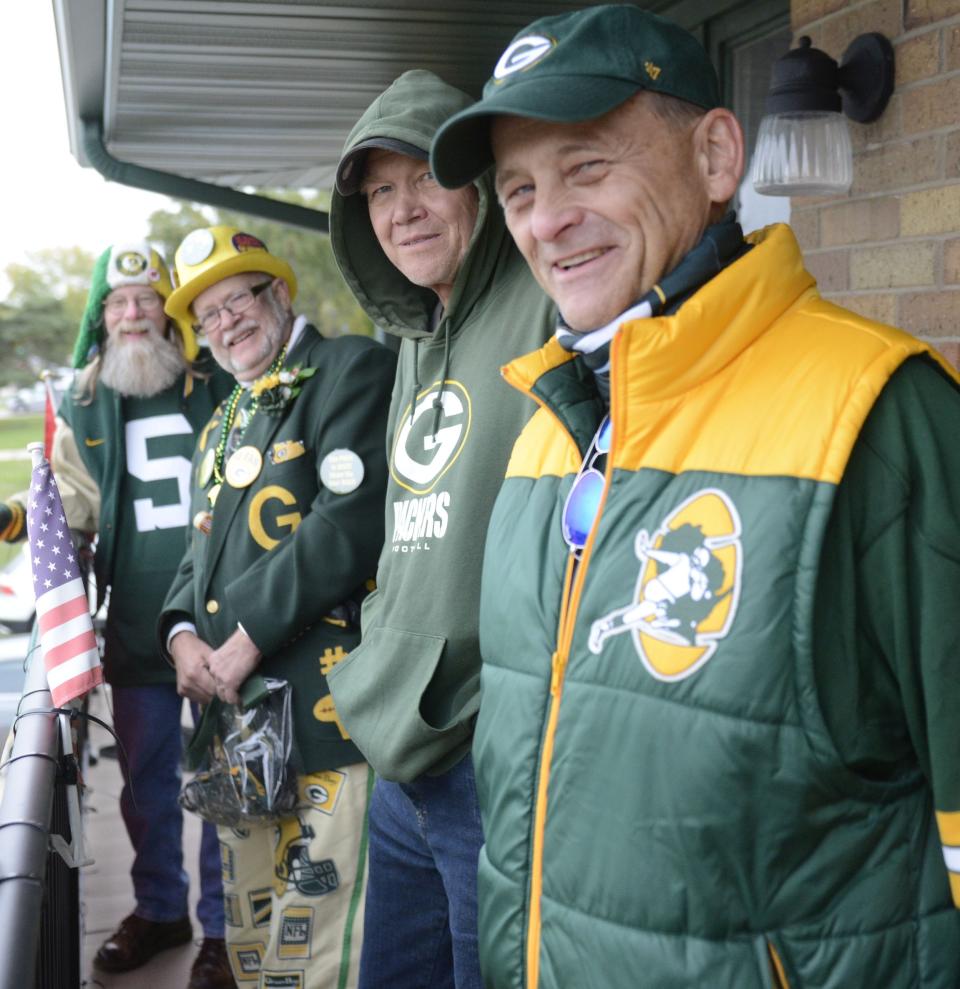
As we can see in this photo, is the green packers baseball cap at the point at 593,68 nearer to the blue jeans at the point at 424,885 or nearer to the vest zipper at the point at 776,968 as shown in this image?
the vest zipper at the point at 776,968

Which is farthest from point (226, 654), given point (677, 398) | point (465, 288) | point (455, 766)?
point (677, 398)

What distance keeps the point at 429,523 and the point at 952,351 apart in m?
1.24

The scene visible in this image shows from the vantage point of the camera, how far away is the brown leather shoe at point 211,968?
3.90m

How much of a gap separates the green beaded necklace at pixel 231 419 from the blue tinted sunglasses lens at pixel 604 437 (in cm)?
167

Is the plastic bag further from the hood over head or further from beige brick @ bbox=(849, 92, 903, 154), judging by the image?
beige brick @ bbox=(849, 92, 903, 154)

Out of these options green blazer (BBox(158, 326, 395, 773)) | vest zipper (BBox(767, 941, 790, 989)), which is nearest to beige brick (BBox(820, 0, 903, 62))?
green blazer (BBox(158, 326, 395, 773))

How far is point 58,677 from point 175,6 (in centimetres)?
249

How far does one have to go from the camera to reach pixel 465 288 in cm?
230

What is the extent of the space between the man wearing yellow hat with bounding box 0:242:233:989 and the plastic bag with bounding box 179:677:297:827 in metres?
1.03

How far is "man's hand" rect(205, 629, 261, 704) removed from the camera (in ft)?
9.67

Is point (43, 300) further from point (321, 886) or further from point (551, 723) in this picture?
point (551, 723)

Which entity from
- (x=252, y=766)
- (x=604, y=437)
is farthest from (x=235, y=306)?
(x=604, y=437)

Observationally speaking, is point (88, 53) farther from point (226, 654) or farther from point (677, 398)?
point (677, 398)

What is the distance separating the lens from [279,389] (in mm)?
3109
